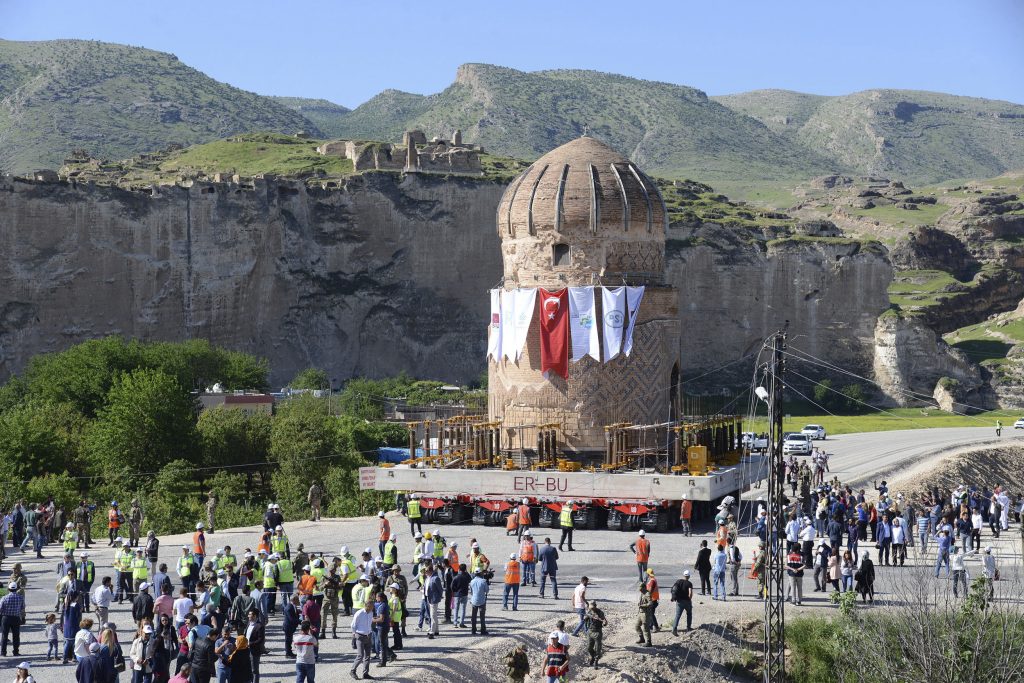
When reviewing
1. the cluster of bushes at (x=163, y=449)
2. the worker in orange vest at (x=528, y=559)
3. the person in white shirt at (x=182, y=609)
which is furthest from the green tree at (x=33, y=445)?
the person in white shirt at (x=182, y=609)

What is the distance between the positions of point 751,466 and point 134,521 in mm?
17670

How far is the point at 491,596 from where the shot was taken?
93.5 ft

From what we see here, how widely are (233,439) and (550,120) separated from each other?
131 metres

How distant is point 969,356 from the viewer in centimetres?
10138

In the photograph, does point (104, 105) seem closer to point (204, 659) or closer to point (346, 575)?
point (346, 575)

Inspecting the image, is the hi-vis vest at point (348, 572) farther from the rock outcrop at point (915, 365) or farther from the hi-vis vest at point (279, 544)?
the rock outcrop at point (915, 365)

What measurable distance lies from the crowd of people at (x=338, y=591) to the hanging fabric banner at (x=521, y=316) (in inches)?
321

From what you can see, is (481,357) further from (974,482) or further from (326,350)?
(974,482)

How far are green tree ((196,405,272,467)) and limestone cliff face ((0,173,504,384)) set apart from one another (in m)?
26.6

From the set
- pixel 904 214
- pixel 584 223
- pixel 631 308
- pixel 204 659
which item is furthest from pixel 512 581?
pixel 904 214

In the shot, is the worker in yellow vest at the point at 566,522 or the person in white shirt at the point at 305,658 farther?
the worker in yellow vest at the point at 566,522

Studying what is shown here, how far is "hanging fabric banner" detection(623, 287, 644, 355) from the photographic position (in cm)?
4078

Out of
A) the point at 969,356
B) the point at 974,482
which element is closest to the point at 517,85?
the point at 969,356

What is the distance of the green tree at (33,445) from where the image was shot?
4750cm
